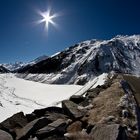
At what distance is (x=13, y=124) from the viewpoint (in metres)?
10.0

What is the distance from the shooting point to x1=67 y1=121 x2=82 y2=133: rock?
31.2ft

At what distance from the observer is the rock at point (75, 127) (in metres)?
9.50

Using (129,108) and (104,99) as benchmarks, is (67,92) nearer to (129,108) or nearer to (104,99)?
(104,99)

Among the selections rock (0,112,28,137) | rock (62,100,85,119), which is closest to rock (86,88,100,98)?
rock (62,100,85,119)

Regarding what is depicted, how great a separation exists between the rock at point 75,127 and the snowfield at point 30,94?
6.01 metres

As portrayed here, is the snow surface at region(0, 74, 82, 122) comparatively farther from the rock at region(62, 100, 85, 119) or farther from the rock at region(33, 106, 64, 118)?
the rock at region(62, 100, 85, 119)

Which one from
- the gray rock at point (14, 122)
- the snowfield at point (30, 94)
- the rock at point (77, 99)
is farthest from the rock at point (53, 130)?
the snowfield at point (30, 94)

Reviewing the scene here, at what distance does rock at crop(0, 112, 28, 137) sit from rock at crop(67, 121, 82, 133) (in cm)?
182

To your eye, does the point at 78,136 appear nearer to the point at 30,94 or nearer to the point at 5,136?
the point at 5,136

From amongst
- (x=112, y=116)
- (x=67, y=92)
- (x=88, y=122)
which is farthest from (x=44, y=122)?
(x=67, y=92)

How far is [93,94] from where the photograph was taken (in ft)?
48.2

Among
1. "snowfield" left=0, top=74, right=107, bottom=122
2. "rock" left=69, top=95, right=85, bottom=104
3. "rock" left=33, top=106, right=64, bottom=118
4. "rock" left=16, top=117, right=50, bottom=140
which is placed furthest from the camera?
"snowfield" left=0, top=74, right=107, bottom=122

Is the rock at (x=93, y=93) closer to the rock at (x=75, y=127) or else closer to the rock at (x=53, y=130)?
the rock at (x=75, y=127)

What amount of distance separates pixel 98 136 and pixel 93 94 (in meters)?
6.56
